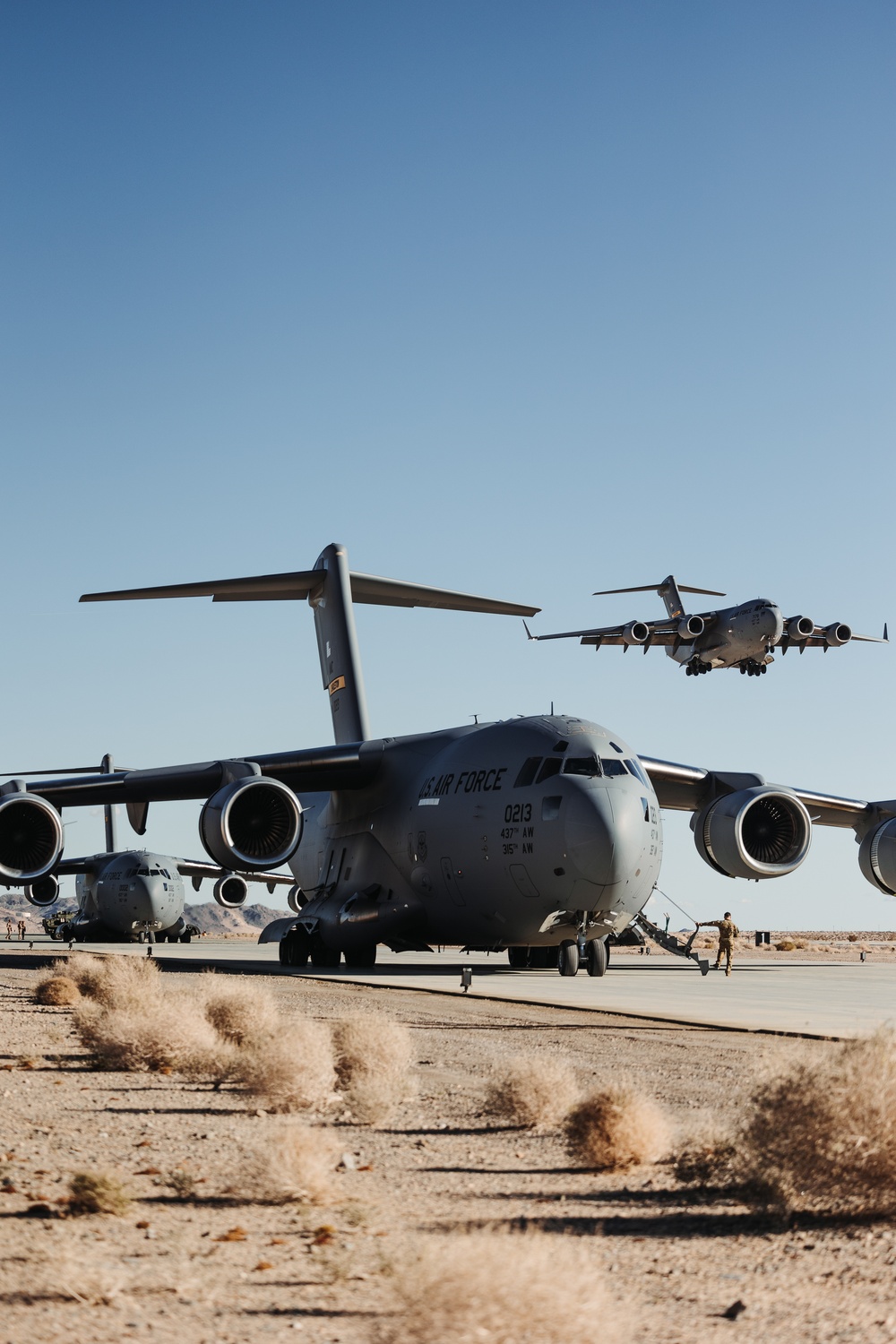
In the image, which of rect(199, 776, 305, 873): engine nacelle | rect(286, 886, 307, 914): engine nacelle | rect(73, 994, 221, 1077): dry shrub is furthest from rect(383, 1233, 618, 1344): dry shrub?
rect(286, 886, 307, 914): engine nacelle

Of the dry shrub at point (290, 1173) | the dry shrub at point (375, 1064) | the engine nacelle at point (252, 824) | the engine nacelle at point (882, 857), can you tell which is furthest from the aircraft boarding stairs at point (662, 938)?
the dry shrub at point (290, 1173)

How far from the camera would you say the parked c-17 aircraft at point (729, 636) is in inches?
1966

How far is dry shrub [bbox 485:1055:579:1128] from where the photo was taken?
8055mm

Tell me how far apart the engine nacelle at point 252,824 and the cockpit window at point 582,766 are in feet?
15.7

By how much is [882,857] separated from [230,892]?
2896 cm

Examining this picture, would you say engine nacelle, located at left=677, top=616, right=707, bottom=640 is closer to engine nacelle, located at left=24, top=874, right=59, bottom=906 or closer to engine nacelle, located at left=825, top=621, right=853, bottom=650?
engine nacelle, located at left=825, top=621, right=853, bottom=650

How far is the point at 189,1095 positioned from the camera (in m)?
9.42

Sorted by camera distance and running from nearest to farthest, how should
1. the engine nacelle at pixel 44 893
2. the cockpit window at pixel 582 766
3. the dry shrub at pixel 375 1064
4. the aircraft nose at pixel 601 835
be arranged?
the dry shrub at pixel 375 1064, the aircraft nose at pixel 601 835, the cockpit window at pixel 582 766, the engine nacelle at pixel 44 893

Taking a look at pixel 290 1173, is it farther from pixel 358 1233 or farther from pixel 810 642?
pixel 810 642

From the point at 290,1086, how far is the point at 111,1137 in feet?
4.26

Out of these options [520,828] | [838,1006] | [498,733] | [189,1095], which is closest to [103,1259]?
[189,1095]

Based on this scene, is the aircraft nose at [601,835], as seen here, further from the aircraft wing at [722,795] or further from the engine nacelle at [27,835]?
the engine nacelle at [27,835]

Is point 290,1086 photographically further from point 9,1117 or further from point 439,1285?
point 439,1285

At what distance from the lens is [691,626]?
51.7 m
